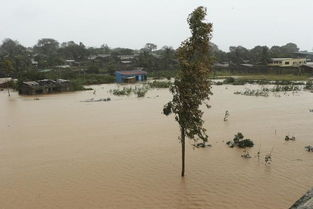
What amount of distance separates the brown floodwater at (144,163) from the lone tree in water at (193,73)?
1998 millimetres

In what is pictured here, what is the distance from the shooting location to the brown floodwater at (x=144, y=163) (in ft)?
31.7

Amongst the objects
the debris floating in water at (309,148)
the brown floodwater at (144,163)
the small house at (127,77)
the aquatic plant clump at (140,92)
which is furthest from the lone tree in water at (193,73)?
the small house at (127,77)

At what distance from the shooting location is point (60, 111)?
2542 centimetres

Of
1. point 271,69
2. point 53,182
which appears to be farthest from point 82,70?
point 53,182

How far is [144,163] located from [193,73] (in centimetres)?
459

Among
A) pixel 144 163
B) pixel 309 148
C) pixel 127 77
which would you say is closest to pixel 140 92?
pixel 127 77

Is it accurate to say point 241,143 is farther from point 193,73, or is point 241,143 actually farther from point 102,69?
point 102,69

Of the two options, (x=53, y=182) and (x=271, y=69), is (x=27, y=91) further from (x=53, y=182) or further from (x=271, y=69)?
(x=271, y=69)

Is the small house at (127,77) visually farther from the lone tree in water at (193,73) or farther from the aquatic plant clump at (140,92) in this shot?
the lone tree in water at (193,73)

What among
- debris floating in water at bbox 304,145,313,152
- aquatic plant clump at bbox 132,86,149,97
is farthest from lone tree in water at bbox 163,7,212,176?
aquatic plant clump at bbox 132,86,149,97

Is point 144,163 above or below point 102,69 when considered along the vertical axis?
below

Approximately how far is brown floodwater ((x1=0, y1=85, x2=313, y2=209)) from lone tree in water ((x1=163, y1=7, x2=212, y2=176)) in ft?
6.55

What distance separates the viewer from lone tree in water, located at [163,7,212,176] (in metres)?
9.55

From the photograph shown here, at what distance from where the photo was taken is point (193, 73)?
963cm
